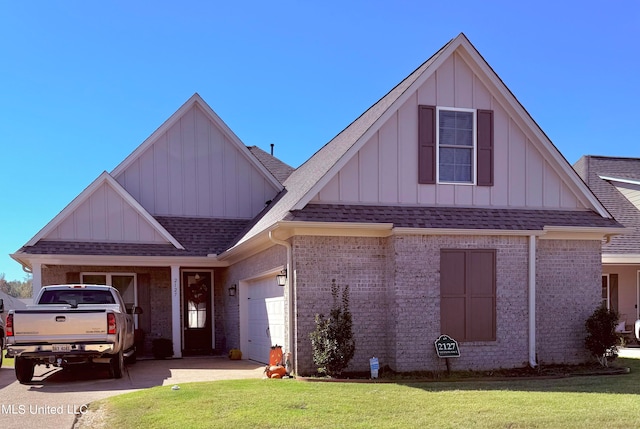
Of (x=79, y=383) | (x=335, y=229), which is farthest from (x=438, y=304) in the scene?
(x=79, y=383)

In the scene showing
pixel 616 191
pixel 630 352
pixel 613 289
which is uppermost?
pixel 616 191

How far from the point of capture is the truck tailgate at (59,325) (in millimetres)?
11336

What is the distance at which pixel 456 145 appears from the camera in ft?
44.2

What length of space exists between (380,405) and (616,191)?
18.5m

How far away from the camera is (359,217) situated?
12414mm

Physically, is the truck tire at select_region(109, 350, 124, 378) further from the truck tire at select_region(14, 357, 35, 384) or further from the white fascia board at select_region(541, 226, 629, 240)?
the white fascia board at select_region(541, 226, 629, 240)

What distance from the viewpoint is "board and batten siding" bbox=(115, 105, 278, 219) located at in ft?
64.1

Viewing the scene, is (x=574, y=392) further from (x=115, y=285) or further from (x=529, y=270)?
(x=115, y=285)

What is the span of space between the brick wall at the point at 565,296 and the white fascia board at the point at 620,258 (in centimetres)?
574

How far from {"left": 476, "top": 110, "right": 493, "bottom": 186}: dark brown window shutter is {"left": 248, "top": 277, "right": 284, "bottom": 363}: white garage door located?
5067 millimetres

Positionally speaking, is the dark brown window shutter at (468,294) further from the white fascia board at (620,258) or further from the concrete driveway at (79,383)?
the white fascia board at (620,258)

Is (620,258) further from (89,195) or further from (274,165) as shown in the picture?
(89,195)

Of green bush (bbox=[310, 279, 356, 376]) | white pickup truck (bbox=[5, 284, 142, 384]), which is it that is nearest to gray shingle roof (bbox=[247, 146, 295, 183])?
green bush (bbox=[310, 279, 356, 376])

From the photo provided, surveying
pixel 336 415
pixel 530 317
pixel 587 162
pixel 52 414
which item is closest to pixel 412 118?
pixel 530 317
